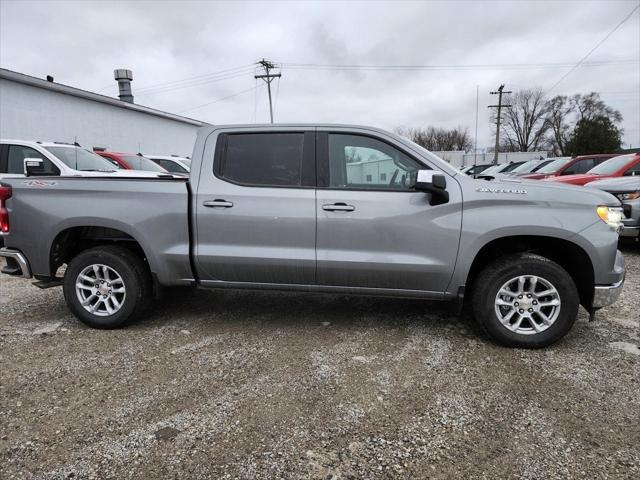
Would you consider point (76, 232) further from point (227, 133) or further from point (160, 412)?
point (160, 412)

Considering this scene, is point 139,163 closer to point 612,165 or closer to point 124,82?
point 612,165

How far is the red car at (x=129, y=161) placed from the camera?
34.9 ft

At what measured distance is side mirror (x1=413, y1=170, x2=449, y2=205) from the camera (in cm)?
343

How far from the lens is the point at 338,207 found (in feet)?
12.0

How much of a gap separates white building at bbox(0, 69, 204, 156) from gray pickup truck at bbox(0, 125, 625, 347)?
1377cm

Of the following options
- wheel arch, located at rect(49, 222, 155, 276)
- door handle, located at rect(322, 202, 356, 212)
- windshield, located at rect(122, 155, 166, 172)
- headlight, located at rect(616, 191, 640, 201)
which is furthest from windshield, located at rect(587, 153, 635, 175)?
windshield, located at rect(122, 155, 166, 172)

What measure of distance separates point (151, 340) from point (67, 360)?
0.65 meters

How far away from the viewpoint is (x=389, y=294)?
3.78 meters

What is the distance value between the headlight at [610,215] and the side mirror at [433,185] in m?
1.20

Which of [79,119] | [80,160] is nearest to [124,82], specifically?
[79,119]

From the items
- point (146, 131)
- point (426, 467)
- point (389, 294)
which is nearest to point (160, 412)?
point (426, 467)

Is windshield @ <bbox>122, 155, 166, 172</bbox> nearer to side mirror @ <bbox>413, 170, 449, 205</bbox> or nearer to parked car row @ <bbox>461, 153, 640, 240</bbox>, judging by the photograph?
parked car row @ <bbox>461, 153, 640, 240</bbox>

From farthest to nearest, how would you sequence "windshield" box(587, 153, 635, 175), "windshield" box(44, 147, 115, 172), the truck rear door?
1. "windshield" box(587, 153, 635, 175)
2. "windshield" box(44, 147, 115, 172)
3. the truck rear door

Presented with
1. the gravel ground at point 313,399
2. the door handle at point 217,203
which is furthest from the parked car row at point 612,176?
the door handle at point 217,203
